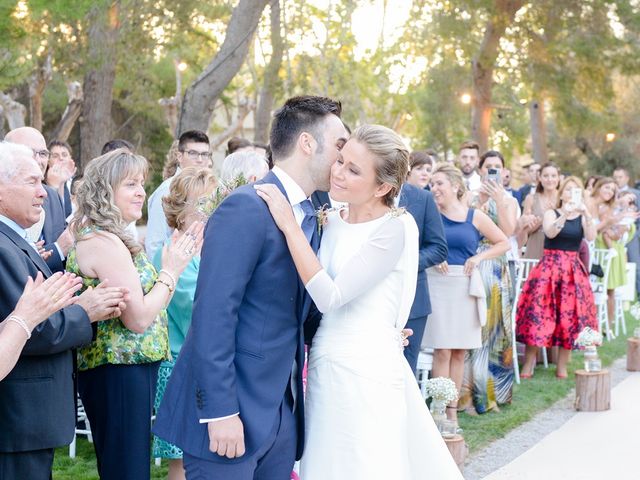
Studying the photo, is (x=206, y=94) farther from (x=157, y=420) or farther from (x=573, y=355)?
(x=157, y=420)

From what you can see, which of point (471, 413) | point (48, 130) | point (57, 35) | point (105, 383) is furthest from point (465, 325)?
point (48, 130)

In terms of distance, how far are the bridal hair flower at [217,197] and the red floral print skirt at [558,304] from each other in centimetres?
548

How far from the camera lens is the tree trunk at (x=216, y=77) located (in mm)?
9891

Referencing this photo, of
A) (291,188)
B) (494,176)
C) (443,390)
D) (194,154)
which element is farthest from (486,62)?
(291,188)

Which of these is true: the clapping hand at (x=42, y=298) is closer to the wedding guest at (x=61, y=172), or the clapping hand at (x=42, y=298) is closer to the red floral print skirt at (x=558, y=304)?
the wedding guest at (x=61, y=172)

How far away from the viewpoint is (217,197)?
13.5 ft

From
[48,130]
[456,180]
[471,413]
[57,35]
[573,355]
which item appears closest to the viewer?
[456,180]

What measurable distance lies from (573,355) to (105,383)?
8.28m

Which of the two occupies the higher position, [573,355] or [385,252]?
[385,252]

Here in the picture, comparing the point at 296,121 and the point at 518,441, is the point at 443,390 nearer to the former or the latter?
the point at 518,441

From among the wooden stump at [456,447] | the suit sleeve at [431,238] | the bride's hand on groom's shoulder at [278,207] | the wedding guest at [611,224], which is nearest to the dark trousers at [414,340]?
the suit sleeve at [431,238]

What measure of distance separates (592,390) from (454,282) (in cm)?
182

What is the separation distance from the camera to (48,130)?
29.4m

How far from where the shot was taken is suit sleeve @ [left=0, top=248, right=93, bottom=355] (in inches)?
126
